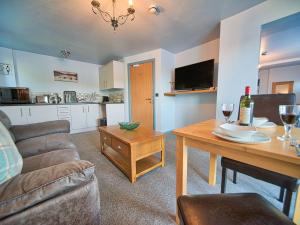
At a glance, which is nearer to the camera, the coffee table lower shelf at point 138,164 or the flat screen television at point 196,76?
the coffee table lower shelf at point 138,164

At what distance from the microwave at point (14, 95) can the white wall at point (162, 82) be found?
290 cm

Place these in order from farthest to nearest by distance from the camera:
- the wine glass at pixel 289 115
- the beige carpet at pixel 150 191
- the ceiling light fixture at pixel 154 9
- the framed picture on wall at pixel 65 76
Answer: the framed picture on wall at pixel 65 76, the ceiling light fixture at pixel 154 9, the beige carpet at pixel 150 191, the wine glass at pixel 289 115

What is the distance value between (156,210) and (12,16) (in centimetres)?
335

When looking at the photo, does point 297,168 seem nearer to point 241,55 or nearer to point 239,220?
point 239,220

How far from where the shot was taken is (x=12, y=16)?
6.42 ft

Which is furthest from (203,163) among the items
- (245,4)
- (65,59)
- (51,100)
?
(65,59)

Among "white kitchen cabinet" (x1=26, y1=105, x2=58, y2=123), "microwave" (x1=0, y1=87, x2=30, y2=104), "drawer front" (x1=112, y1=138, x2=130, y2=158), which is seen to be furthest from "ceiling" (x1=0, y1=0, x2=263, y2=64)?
"drawer front" (x1=112, y1=138, x2=130, y2=158)

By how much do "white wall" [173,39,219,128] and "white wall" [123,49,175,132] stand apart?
242 mm

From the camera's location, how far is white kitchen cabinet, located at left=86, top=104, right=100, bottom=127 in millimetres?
3793

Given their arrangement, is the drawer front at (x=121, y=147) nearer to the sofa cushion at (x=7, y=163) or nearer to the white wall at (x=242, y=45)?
the sofa cushion at (x=7, y=163)

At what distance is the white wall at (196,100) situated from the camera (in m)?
2.92

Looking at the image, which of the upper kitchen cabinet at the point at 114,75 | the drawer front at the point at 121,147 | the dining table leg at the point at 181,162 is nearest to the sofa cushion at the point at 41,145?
the drawer front at the point at 121,147

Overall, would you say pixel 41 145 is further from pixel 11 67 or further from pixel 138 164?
pixel 11 67

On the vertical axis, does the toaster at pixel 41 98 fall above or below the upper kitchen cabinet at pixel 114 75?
below
